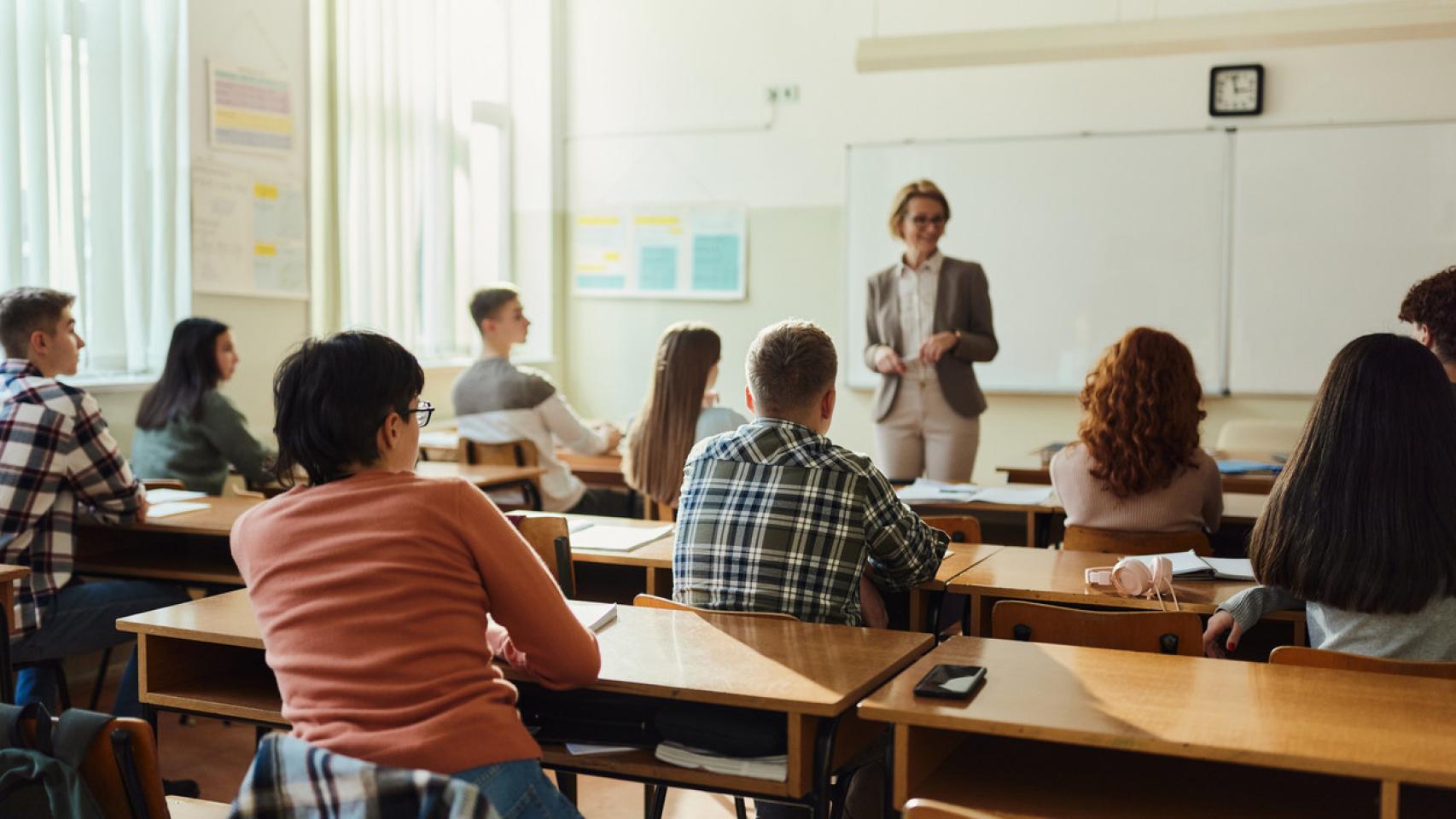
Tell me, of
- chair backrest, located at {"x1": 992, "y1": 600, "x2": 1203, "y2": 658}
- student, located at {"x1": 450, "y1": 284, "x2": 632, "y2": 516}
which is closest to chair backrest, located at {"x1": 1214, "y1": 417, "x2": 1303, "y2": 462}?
student, located at {"x1": 450, "y1": 284, "x2": 632, "y2": 516}

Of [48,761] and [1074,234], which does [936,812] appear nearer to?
[48,761]

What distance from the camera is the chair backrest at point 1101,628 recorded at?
2.20 metres

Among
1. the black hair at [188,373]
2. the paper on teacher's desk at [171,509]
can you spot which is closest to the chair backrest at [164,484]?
the black hair at [188,373]

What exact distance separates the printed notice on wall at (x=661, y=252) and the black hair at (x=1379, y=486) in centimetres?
498

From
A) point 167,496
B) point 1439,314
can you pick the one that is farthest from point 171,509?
point 1439,314

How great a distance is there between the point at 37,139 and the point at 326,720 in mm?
3584

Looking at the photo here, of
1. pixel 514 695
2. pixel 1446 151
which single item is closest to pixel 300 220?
pixel 514 695

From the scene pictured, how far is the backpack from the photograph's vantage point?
1.59m

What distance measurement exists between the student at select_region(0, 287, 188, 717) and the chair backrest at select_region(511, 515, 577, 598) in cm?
111

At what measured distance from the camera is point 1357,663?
6.54ft

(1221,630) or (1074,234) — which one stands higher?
(1074,234)

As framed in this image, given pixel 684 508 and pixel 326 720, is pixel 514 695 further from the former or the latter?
pixel 684 508

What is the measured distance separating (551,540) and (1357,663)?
1.48 m

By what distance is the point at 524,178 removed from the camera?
7293mm
